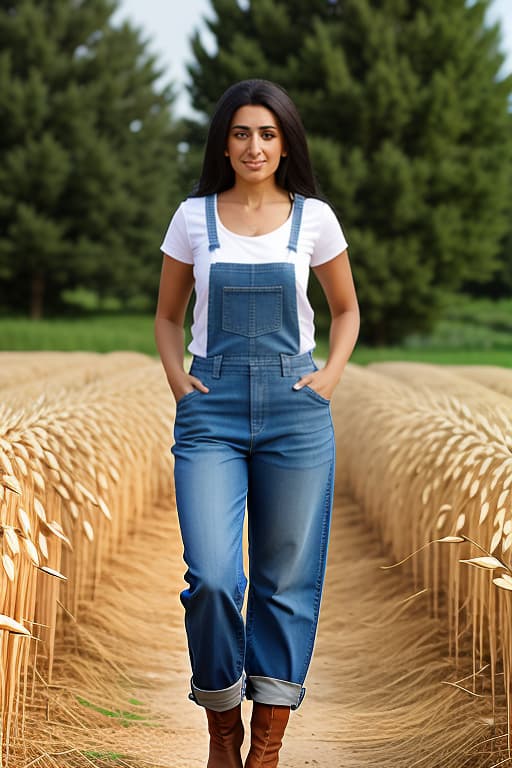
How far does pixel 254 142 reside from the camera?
1939 mm

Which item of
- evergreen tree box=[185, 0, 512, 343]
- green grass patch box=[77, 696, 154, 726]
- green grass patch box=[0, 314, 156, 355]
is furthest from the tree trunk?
green grass patch box=[77, 696, 154, 726]

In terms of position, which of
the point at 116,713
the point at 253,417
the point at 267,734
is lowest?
the point at 116,713

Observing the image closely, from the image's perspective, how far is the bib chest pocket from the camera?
1.89 metres

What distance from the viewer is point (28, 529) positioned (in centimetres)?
192

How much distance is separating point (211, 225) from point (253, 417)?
16.8 inches

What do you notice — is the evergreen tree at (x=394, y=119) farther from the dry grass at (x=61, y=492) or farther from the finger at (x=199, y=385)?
the finger at (x=199, y=385)

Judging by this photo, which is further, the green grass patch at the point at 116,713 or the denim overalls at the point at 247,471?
the green grass patch at the point at 116,713

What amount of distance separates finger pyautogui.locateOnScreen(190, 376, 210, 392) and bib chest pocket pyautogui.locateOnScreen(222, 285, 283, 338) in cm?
12

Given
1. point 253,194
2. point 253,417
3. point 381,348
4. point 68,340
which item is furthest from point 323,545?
point 381,348

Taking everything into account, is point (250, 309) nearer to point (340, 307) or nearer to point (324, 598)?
point (340, 307)

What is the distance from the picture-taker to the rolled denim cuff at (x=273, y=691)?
6.45 ft

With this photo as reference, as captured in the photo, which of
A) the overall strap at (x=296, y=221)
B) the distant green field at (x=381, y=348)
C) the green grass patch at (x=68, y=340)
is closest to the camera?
the overall strap at (x=296, y=221)

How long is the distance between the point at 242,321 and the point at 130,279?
66.9 feet

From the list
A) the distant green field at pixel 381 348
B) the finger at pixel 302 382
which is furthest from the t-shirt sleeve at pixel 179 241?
the distant green field at pixel 381 348
